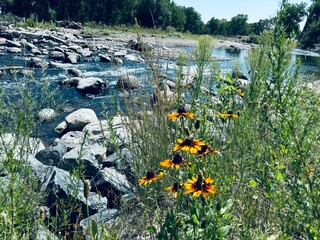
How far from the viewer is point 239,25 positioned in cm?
7931

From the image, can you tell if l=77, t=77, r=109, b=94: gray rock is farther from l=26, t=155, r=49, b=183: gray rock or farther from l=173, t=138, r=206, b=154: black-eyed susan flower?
l=173, t=138, r=206, b=154: black-eyed susan flower

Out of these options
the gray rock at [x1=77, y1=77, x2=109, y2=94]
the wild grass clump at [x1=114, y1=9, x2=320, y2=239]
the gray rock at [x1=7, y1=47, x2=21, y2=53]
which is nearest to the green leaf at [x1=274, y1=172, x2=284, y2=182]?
the wild grass clump at [x1=114, y1=9, x2=320, y2=239]

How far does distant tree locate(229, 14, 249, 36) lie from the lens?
7881 cm

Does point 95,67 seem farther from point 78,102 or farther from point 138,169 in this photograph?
point 138,169

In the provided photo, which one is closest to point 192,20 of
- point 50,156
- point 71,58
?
point 71,58

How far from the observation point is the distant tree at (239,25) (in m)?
78.8

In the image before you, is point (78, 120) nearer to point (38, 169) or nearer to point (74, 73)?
point (38, 169)

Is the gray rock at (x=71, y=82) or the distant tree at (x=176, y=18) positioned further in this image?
the distant tree at (x=176, y=18)

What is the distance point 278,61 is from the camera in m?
1.75

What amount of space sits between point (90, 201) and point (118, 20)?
41481 millimetres

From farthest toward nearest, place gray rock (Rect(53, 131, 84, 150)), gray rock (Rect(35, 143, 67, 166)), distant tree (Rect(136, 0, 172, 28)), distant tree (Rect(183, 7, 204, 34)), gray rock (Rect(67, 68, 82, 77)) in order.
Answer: distant tree (Rect(183, 7, 204, 34)) → distant tree (Rect(136, 0, 172, 28)) → gray rock (Rect(67, 68, 82, 77)) → gray rock (Rect(53, 131, 84, 150)) → gray rock (Rect(35, 143, 67, 166))

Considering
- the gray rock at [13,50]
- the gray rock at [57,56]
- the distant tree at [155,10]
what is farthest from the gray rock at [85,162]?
the distant tree at [155,10]

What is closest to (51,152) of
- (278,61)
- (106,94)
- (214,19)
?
(278,61)

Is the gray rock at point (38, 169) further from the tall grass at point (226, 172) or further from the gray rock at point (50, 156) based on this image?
the tall grass at point (226, 172)
